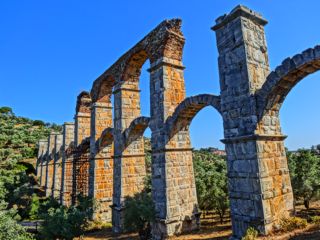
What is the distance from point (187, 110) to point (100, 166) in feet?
26.7

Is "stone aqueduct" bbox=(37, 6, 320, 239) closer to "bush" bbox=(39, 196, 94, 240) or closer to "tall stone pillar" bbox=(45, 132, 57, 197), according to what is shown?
"bush" bbox=(39, 196, 94, 240)

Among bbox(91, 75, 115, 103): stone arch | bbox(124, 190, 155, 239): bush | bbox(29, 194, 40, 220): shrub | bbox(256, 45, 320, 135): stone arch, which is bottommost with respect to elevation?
bbox(29, 194, 40, 220): shrub

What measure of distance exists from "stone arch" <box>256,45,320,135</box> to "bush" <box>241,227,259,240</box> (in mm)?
2427

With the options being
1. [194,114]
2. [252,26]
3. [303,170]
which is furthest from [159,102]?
[303,170]

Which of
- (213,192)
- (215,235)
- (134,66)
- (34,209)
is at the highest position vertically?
(134,66)

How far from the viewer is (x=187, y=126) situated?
10.1 meters

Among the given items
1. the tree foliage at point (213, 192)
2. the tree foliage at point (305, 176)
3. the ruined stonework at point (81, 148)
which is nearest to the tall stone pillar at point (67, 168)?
the ruined stonework at point (81, 148)

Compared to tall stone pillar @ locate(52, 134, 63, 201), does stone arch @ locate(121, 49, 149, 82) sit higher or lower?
higher

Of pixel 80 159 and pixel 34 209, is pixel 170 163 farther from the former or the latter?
pixel 34 209

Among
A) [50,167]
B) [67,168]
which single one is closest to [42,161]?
[50,167]

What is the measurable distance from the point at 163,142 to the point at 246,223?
4.25 metres

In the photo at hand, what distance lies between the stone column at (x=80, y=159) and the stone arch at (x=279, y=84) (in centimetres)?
1485

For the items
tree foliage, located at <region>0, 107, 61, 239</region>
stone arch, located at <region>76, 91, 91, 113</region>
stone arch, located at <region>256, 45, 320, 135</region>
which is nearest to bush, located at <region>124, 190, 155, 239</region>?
tree foliage, located at <region>0, 107, 61, 239</region>

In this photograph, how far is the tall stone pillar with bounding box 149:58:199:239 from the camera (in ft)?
30.7
